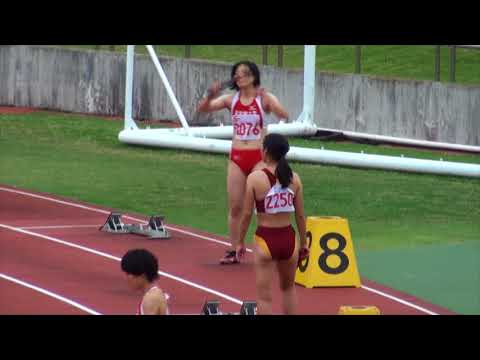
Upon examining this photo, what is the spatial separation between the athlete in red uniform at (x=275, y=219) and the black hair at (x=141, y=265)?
223 cm

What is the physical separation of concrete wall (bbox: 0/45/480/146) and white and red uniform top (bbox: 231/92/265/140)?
12.5 metres

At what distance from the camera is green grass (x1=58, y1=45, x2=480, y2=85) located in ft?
98.9

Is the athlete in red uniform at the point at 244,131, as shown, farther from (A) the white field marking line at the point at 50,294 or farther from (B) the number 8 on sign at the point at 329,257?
(A) the white field marking line at the point at 50,294

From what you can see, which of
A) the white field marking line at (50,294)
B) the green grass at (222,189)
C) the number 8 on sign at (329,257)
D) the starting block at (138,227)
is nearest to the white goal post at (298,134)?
the green grass at (222,189)

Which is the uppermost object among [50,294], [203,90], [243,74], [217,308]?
[203,90]

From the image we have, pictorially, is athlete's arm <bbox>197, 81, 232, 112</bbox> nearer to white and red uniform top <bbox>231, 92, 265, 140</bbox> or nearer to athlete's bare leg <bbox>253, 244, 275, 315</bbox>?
white and red uniform top <bbox>231, 92, 265, 140</bbox>

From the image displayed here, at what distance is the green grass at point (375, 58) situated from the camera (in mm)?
30156

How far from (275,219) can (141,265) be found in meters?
2.57

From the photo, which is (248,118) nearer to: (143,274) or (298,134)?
(143,274)

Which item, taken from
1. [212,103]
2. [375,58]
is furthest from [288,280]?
[375,58]

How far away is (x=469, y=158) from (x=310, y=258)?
466 inches

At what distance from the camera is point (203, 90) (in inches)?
1207

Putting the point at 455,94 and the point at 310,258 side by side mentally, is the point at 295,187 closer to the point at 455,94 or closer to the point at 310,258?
the point at 310,258
